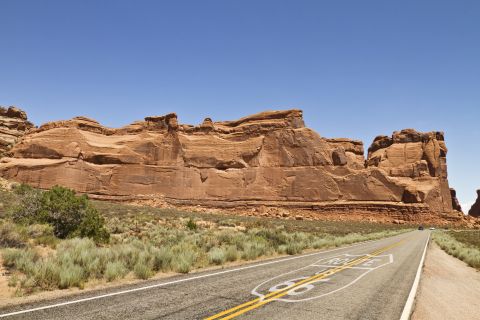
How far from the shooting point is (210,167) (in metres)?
80.1

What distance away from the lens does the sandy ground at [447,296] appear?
7656 millimetres

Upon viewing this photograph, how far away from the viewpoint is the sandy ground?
25.1ft

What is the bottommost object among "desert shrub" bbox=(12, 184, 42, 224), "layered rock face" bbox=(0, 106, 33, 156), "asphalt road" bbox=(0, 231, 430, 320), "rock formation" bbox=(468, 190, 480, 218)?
"asphalt road" bbox=(0, 231, 430, 320)

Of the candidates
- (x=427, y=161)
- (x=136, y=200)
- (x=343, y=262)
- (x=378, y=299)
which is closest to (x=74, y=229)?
(x=343, y=262)

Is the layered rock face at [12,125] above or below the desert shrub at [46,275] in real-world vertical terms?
above

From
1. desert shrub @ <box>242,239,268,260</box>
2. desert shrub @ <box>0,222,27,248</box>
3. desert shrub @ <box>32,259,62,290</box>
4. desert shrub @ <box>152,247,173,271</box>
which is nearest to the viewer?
desert shrub @ <box>32,259,62,290</box>

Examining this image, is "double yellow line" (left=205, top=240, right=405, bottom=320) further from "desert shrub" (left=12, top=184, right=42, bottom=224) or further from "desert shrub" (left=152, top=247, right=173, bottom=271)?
"desert shrub" (left=12, top=184, right=42, bottom=224)

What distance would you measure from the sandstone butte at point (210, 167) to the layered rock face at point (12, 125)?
23 centimetres

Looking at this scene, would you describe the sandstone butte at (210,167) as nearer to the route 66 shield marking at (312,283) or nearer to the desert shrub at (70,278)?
the route 66 shield marking at (312,283)

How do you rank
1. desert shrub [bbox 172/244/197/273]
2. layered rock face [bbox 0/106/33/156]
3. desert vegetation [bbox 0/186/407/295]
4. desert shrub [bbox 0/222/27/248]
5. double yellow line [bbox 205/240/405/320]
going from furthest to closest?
layered rock face [bbox 0/106/33/156] → desert shrub [bbox 0/222/27/248] → desert shrub [bbox 172/244/197/273] → desert vegetation [bbox 0/186/407/295] → double yellow line [bbox 205/240/405/320]

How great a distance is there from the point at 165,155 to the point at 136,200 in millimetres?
12605

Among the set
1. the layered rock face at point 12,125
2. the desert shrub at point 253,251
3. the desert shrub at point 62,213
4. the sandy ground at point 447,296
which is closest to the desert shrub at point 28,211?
the desert shrub at point 62,213

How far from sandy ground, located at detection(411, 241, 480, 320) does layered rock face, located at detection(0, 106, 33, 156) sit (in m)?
94.2

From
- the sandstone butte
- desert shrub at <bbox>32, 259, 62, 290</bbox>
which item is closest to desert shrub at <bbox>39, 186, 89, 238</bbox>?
desert shrub at <bbox>32, 259, 62, 290</bbox>
